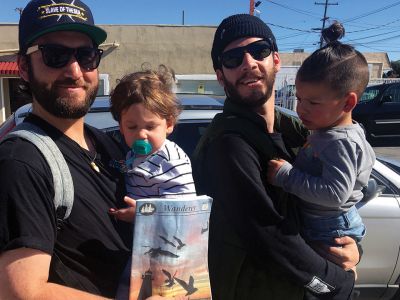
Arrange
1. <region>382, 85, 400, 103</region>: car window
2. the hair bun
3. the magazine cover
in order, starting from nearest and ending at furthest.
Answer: the magazine cover, the hair bun, <region>382, 85, 400, 103</region>: car window

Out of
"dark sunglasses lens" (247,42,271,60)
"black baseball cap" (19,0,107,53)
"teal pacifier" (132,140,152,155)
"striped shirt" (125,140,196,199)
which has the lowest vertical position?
"striped shirt" (125,140,196,199)

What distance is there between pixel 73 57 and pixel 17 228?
0.75 metres

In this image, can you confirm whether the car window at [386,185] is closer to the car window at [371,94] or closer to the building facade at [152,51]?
the car window at [371,94]

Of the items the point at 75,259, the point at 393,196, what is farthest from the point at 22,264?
the point at 393,196

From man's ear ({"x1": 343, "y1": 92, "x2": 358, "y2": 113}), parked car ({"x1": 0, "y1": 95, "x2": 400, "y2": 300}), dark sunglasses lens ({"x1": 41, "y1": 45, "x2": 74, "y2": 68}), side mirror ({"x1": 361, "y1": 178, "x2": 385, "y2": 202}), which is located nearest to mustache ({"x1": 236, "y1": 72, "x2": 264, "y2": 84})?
man's ear ({"x1": 343, "y1": 92, "x2": 358, "y2": 113})

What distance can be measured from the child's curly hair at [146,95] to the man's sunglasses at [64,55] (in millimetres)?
166

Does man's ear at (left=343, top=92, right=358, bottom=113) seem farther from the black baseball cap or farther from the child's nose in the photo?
the black baseball cap

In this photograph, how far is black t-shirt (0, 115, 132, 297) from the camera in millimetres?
1227

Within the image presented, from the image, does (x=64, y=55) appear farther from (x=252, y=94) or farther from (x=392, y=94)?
(x=392, y=94)

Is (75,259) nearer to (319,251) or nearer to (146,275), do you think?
(146,275)

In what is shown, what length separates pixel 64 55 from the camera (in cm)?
163

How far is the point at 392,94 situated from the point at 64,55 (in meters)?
12.6

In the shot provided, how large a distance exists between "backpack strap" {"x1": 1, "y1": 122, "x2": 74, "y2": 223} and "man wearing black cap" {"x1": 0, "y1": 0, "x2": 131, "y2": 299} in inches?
0.7

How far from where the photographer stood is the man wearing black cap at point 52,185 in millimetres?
1225
